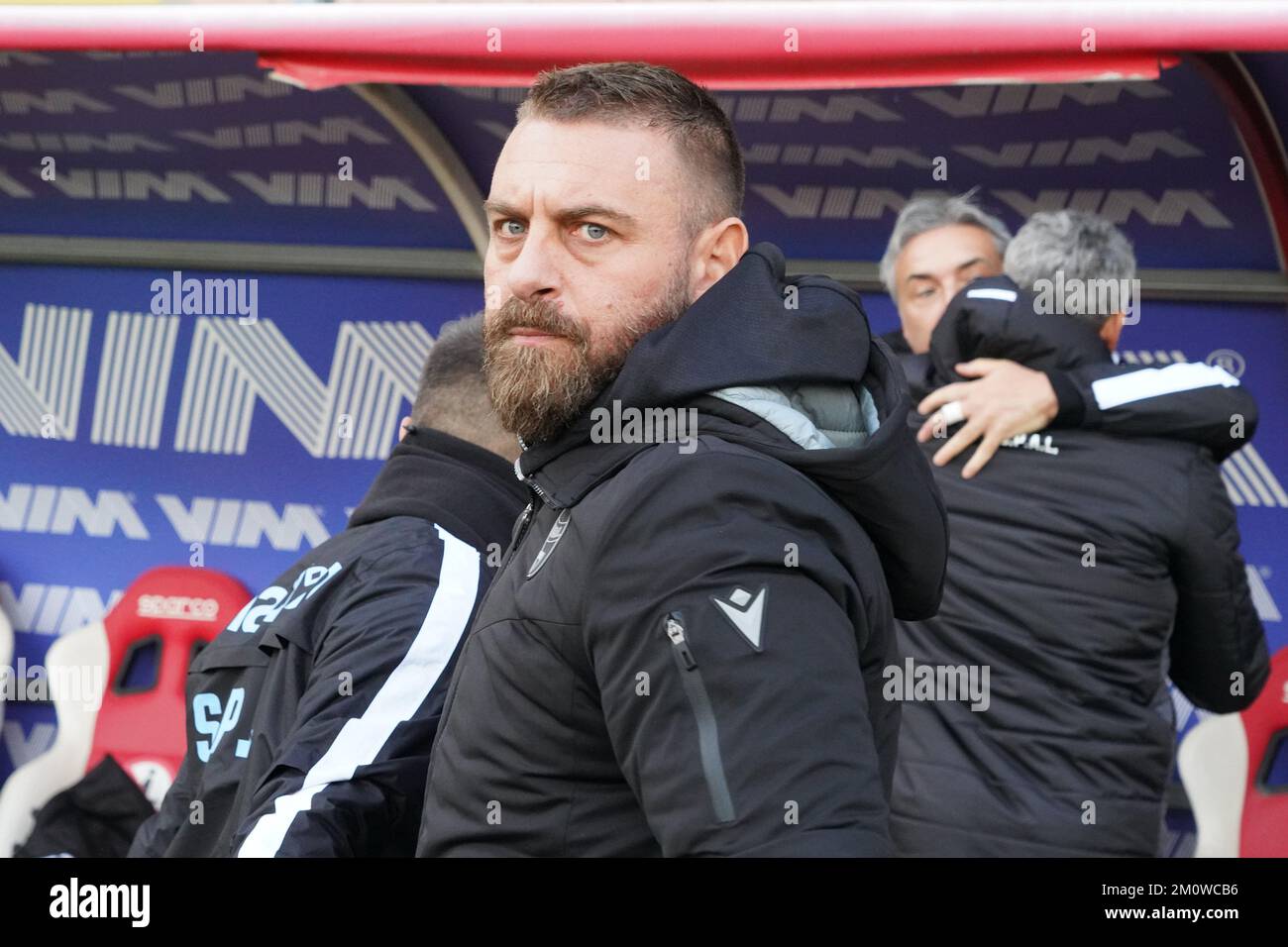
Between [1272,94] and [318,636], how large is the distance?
2.17 meters

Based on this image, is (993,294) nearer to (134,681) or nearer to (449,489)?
(449,489)

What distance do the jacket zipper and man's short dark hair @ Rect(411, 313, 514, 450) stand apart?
0.97m

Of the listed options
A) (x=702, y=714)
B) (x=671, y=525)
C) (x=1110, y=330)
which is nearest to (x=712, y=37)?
(x=1110, y=330)

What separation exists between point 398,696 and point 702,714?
2.42 feet

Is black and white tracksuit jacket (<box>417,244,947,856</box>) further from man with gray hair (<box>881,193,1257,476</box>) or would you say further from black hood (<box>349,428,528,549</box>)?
man with gray hair (<box>881,193,1257,476</box>)

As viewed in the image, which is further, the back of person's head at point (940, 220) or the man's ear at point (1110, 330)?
the back of person's head at point (940, 220)

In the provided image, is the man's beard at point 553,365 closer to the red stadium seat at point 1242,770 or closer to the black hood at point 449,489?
the black hood at point 449,489

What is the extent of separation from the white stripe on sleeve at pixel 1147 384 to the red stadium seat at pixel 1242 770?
1095 mm

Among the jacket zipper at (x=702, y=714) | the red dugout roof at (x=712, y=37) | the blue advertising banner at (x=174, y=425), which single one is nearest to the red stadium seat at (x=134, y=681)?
the blue advertising banner at (x=174, y=425)

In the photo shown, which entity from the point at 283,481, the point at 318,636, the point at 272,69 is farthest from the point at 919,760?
the point at 283,481

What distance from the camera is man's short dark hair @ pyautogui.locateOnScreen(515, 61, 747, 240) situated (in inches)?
54.6

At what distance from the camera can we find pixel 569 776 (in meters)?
1.20

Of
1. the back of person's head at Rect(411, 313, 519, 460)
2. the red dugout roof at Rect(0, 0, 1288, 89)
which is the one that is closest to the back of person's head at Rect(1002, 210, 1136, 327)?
the red dugout roof at Rect(0, 0, 1288, 89)

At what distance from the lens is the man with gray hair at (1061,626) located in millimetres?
2359
